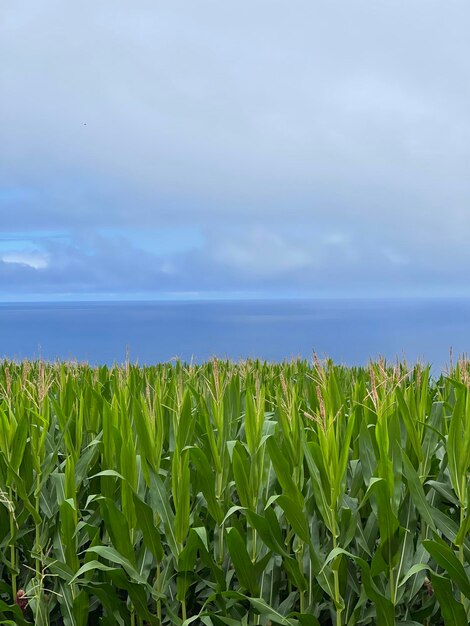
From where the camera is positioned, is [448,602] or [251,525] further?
[251,525]

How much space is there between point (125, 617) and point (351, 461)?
126 cm

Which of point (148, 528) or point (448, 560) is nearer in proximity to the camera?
point (448, 560)

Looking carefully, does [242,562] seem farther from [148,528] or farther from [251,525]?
[148,528]

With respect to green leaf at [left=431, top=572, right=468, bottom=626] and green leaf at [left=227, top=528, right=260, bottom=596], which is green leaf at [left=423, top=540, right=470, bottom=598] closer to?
green leaf at [left=431, top=572, right=468, bottom=626]

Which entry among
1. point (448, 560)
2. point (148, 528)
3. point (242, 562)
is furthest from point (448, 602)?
point (148, 528)

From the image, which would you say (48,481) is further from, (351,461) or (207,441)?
(351,461)

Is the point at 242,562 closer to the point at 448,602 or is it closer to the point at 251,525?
the point at 251,525

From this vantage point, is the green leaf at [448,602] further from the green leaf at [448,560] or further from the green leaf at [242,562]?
the green leaf at [242,562]

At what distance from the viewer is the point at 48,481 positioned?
3516 millimetres

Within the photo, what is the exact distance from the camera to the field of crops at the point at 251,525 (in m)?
2.59

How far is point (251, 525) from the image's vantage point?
2699 mm

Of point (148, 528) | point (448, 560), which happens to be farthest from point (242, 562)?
point (448, 560)

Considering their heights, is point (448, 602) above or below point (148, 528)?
below

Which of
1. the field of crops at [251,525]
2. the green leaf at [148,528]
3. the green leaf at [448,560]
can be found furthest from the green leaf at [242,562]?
the green leaf at [448,560]
